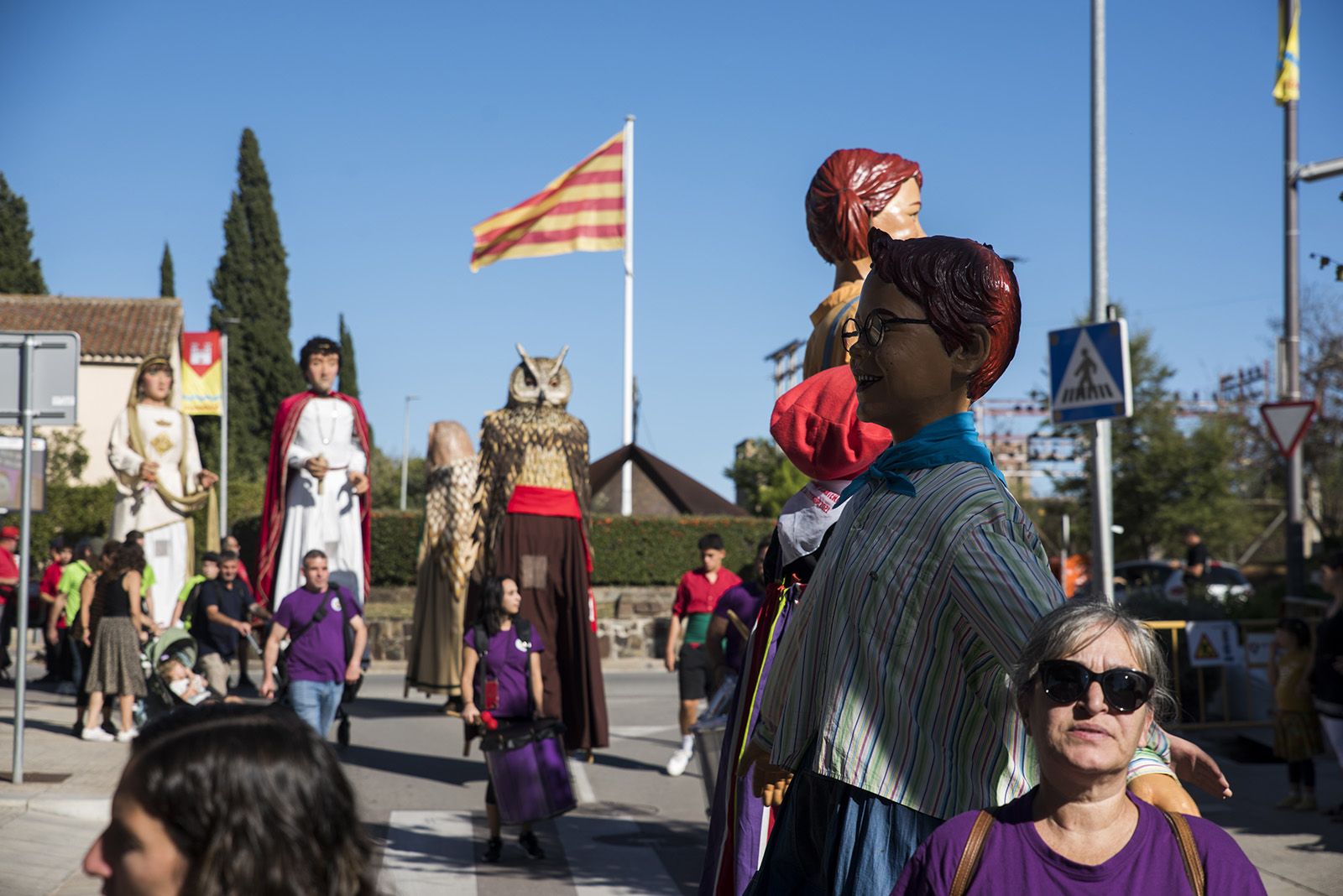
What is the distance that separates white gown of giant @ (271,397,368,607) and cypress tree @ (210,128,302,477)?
152 ft

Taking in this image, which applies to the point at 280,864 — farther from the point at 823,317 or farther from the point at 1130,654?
the point at 823,317

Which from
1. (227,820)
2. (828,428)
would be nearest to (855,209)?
(828,428)

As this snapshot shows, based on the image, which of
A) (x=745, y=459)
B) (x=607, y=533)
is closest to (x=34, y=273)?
(x=745, y=459)

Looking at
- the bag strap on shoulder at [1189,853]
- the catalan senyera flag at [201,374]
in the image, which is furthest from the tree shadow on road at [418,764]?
the catalan senyera flag at [201,374]

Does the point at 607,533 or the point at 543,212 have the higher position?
the point at 543,212

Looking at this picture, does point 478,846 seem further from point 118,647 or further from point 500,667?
point 118,647

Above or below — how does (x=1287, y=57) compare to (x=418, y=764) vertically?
above

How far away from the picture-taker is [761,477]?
4759 cm

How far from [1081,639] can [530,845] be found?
597cm

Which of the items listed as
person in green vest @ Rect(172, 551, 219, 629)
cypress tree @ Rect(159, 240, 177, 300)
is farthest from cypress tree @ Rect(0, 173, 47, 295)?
person in green vest @ Rect(172, 551, 219, 629)

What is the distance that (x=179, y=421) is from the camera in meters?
12.9

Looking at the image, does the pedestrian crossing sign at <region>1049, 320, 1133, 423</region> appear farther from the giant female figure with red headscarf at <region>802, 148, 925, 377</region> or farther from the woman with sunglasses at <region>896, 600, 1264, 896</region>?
the woman with sunglasses at <region>896, 600, 1264, 896</region>

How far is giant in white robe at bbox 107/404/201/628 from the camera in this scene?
12.5 metres

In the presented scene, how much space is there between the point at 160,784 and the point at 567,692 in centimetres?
888
